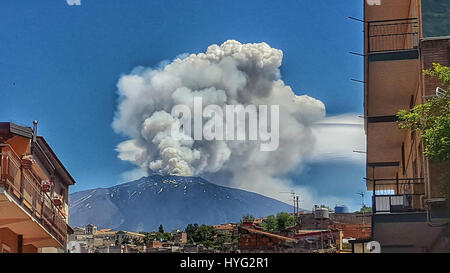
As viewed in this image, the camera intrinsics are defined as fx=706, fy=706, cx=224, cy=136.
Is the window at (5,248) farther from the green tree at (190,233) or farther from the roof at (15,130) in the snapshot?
the green tree at (190,233)

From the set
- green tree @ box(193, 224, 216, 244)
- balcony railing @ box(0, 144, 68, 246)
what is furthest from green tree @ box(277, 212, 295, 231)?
balcony railing @ box(0, 144, 68, 246)

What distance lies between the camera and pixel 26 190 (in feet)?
58.8

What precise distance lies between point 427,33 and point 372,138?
644 centimetres

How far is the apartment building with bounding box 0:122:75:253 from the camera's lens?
16500mm

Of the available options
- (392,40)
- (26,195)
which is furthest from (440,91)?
(26,195)

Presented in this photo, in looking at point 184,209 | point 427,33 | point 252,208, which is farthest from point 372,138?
point 184,209

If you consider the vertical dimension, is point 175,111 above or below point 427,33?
above

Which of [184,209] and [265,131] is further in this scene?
[184,209]

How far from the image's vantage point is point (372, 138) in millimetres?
23734

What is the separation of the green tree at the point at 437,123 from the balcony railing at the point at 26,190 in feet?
30.4

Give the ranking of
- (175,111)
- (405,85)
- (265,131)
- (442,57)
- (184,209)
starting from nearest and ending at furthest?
(442,57), (405,85), (265,131), (175,111), (184,209)

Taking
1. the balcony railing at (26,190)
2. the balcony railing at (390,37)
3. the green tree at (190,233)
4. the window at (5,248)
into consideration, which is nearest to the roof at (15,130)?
the balcony railing at (26,190)

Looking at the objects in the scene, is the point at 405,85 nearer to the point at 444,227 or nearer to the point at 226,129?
the point at 444,227
